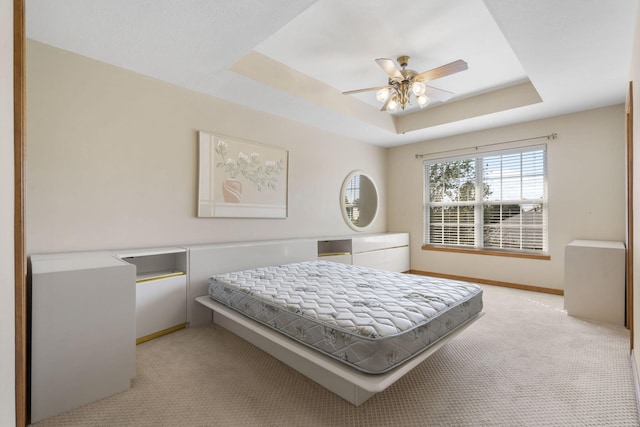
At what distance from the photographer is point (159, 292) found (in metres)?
2.51

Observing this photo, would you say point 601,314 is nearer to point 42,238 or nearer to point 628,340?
point 628,340

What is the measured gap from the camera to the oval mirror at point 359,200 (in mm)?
4828

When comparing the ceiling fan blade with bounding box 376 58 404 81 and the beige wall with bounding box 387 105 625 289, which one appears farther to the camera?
the beige wall with bounding box 387 105 625 289

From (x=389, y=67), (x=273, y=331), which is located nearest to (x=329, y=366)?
(x=273, y=331)

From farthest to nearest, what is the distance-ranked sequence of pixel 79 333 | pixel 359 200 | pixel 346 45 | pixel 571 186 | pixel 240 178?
pixel 359 200 → pixel 571 186 → pixel 240 178 → pixel 346 45 → pixel 79 333

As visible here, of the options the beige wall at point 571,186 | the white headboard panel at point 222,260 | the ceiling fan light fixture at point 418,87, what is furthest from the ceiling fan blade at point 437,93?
the white headboard panel at point 222,260

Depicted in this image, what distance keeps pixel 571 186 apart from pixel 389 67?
119 inches

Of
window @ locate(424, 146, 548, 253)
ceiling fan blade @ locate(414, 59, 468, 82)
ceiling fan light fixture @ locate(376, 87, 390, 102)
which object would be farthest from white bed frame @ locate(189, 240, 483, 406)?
window @ locate(424, 146, 548, 253)

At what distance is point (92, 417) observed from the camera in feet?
5.12

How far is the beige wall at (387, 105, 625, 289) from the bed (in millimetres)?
2450

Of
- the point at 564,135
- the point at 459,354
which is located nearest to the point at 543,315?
the point at 459,354

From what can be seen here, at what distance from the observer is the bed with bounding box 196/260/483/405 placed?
1483 mm

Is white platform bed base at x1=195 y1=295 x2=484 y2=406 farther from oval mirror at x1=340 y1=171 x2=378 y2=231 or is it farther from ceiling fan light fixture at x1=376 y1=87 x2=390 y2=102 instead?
oval mirror at x1=340 y1=171 x2=378 y2=231

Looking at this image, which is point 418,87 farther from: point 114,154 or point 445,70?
point 114,154
